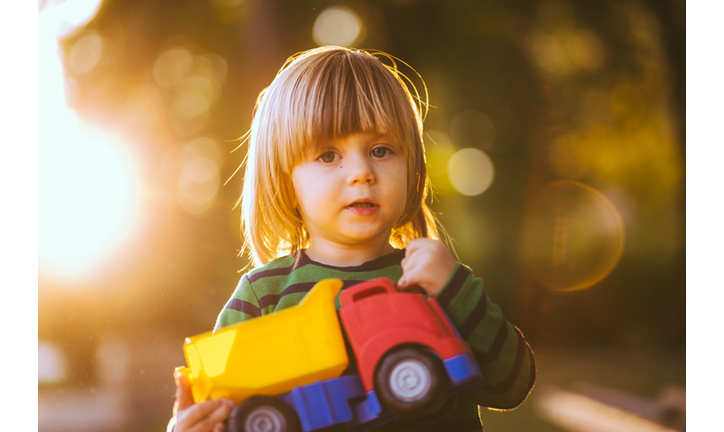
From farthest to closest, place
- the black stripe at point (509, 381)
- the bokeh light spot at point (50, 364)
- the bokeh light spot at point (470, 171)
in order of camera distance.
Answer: the bokeh light spot at point (470, 171) < the bokeh light spot at point (50, 364) < the black stripe at point (509, 381)

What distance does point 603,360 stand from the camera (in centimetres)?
135

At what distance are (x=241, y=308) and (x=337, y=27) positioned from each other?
0.45 metres

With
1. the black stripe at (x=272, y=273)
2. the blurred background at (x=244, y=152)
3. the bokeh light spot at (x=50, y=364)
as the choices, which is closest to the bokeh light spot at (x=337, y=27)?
the blurred background at (x=244, y=152)

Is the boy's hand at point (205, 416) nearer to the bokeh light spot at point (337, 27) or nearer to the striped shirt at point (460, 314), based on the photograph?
the striped shirt at point (460, 314)

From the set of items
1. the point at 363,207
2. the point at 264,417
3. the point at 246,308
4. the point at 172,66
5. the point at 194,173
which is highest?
the point at 172,66

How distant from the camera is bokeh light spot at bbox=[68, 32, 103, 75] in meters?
0.72

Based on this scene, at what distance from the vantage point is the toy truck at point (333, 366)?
0.43m

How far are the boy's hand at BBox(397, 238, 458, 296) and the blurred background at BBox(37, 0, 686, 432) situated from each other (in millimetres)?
301

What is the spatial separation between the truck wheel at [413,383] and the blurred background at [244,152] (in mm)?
360

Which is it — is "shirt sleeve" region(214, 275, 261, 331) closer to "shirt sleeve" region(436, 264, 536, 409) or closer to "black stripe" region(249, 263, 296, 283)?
"black stripe" region(249, 263, 296, 283)

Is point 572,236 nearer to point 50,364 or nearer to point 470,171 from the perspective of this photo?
point 470,171

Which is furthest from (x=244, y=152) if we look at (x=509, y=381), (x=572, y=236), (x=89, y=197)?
(x=572, y=236)

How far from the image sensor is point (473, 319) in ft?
1.62

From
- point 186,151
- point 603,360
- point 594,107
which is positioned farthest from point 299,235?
point 603,360
